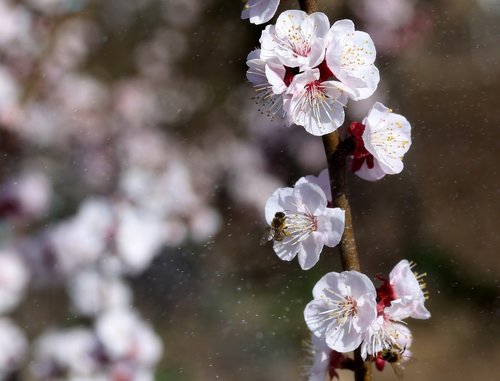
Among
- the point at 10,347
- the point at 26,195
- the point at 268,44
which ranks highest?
the point at 268,44

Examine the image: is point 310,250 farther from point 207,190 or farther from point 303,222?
point 207,190

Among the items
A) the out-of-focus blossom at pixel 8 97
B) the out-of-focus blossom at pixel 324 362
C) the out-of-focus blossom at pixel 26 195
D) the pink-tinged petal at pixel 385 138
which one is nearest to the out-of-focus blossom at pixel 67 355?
the out-of-focus blossom at pixel 26 195

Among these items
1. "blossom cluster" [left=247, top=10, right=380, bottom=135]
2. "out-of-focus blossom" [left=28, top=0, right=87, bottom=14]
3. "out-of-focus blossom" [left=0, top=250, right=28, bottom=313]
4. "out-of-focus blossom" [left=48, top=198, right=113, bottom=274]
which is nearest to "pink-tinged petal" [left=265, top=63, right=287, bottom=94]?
"blossom cluster" [left=247, top=10, right=380, bottom=135]

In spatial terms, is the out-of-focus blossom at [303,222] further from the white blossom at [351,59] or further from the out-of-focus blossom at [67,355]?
the out-of-focus blossom at [67,355]

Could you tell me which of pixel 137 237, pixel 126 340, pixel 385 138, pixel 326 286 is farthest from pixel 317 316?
pixel 137 237

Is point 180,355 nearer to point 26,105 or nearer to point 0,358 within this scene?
point 0,358

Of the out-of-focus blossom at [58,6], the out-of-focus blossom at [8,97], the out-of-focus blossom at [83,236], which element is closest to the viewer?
the out-of-focus blossom at [83,236]

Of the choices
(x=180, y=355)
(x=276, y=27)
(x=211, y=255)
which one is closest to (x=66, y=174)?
(x=211, y=255)

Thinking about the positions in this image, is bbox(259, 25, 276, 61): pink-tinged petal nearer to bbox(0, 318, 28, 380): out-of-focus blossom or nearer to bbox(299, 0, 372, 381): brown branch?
bbox(299, 0, 372, 381): brown branch
